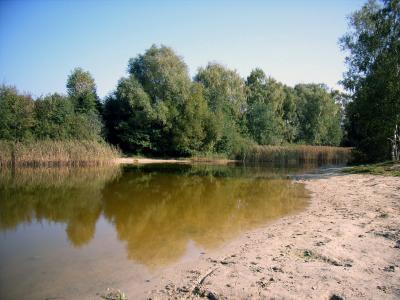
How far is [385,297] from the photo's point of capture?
172 inches

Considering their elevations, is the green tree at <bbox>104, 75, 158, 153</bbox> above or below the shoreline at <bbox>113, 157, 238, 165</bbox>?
above

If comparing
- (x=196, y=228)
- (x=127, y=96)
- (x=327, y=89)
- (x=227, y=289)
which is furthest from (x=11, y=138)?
(x=327, y=89)

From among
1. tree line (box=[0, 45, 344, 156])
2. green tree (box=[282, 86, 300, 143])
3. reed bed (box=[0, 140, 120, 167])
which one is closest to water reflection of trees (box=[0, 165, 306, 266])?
reed bed (box=[0, 140, 120, 167])

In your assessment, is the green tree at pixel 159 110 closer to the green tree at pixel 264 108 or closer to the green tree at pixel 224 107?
the green tree at pixel 224 107

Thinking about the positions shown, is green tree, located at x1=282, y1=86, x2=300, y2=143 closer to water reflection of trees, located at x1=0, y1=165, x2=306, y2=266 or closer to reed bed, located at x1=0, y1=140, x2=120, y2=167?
reed bed, located at x1=0, y1=140, x2=120, y2=167

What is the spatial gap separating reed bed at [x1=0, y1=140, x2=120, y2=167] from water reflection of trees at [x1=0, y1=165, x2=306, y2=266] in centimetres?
720

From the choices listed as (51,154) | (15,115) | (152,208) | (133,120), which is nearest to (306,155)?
(133,120)

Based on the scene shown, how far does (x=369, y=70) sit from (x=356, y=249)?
22661mm

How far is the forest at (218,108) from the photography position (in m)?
22.6

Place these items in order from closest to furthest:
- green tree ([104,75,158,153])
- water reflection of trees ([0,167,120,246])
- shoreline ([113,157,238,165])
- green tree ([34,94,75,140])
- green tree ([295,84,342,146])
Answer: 1. water reflection of trees ([0,167,120,246])
2. green tree ([34,94,75,140])
3. shoreline ([113,157,238,165])
4. green tree ([104,75,158,153])
5. green tree ([295,84,342,146])

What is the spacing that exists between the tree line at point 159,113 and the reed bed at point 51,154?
3523 mm

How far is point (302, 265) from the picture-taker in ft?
18.4

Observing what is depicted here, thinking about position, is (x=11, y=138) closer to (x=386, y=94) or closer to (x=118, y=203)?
(x=118, y=203)

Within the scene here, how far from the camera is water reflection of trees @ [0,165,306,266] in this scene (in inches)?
320
